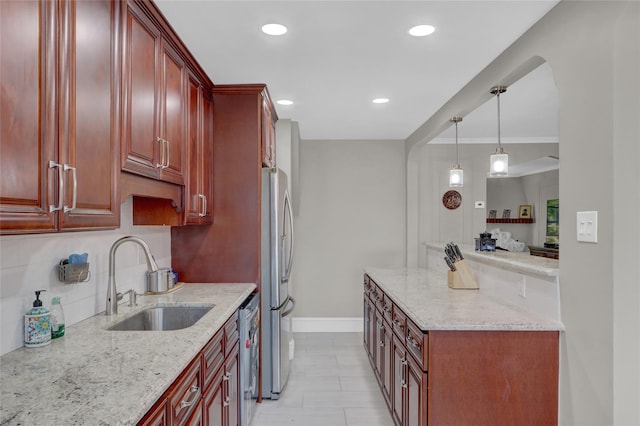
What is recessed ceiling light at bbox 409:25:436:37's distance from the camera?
2092mm

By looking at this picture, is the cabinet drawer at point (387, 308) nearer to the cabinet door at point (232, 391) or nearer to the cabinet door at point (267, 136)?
the cabinet door at point (232, 391)

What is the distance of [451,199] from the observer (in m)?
5.43

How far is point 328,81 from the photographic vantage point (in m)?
2.93

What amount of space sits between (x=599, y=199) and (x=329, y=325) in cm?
392

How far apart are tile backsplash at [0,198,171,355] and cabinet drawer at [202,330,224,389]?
67 centimetres

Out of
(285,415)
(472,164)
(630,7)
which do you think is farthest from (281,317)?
(472,164)

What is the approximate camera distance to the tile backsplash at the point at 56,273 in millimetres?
1481

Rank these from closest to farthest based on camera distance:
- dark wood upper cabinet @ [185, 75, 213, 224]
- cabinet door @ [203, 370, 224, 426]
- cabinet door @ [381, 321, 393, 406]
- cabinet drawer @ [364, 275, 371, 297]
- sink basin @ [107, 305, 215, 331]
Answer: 1. cabinet door @ [203, 370, 224, 426]
2. sink basin @ [107, 305, 215, 331]
3. dark wood upper cabinet @ [185, 75, 213, 224]
4. cabinet door @ [381, 321, 393, 406]
5. cabinet drawer @ [364, 275, 371, 297]

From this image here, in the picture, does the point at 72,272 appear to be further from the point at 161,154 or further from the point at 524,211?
the point at 524,211

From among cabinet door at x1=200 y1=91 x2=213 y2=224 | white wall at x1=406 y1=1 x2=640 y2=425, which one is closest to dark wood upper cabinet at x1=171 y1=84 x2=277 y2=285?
cabinet door at x1=200 y1=91 x2=213 y2=224

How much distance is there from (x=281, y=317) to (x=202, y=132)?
1.56m

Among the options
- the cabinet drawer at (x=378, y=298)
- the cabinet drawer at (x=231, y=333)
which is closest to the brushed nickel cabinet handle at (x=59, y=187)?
the cabinet drawer at (x=231, y=333)

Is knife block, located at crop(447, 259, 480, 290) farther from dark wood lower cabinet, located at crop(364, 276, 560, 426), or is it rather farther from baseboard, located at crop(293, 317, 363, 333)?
baseboard, located at crop(293, 317, 363, 333)

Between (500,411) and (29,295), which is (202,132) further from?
(500,411)
